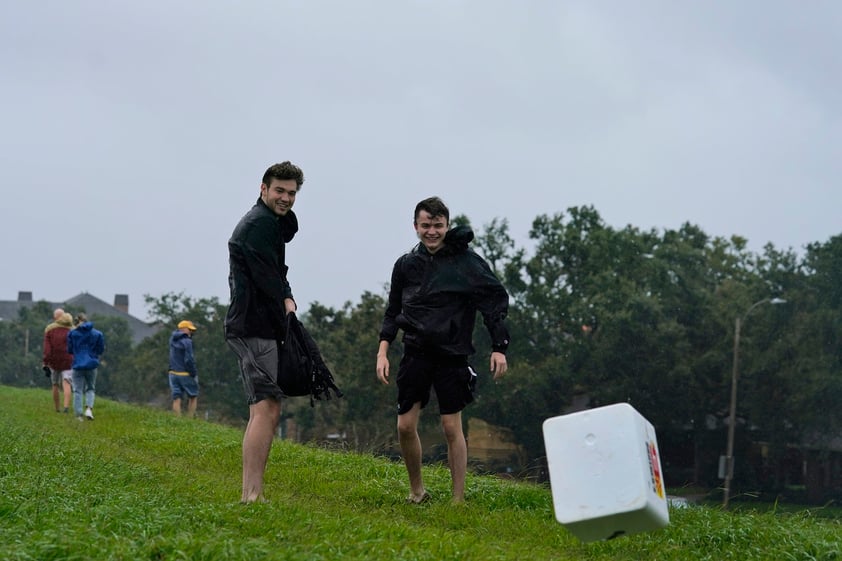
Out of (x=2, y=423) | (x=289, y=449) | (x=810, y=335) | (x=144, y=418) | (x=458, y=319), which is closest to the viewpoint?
(x=458, y=319)

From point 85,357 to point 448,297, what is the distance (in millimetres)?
10841

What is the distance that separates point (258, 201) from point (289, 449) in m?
4.91

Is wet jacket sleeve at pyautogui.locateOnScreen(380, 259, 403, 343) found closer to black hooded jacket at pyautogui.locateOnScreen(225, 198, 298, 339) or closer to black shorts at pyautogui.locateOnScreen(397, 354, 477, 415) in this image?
black shorts at pyautogui.locateOnScreen(397, 354, 477, 415)

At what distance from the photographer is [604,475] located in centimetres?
504

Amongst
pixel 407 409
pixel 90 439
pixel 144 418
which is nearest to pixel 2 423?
pixel 90 439

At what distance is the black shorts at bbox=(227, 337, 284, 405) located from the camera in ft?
22.5

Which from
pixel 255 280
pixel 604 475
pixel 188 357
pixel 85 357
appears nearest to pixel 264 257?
pixel 255 280

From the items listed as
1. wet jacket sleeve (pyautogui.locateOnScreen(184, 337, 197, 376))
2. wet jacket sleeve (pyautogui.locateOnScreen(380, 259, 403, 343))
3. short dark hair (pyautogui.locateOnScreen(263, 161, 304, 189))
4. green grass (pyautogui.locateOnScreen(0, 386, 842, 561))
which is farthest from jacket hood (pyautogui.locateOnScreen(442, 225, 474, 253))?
wet jacket sleeve (pyautogui.locateOnScreen(184, 337, 197, 376))

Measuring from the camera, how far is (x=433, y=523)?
7.02 m

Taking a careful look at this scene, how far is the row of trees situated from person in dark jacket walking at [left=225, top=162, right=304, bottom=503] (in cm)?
5320

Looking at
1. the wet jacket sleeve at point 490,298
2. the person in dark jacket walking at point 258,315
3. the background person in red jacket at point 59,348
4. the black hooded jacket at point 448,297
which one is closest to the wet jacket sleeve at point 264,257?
the person in dark jacket walking at point 258,315

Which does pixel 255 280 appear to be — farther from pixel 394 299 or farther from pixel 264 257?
pixel 394 299

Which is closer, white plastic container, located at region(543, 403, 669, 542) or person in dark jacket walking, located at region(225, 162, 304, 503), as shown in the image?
white plastic container, located at region(543, 403, 669, 542)

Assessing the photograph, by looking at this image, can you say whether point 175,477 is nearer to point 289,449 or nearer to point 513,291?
point 289,449
